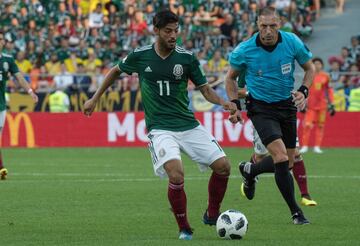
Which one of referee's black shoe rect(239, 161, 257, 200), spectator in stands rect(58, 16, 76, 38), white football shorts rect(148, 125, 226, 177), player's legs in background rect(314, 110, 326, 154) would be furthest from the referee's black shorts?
spectator in stands rect(58, 16, 76, 38)

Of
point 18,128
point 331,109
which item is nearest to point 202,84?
point 331,109

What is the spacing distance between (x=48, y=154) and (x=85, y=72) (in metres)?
6.46

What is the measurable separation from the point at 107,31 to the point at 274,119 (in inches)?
951

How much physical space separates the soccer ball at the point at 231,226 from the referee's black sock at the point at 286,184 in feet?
3.92

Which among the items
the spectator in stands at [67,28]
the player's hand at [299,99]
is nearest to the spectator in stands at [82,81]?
the spectator in stands at [67,28]

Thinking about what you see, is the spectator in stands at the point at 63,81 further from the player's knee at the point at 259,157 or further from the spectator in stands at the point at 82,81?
the player's knee at the point at 259,157

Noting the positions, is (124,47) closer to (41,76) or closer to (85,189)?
(41,76)

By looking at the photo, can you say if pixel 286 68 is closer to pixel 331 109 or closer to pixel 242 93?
pixel 242 93

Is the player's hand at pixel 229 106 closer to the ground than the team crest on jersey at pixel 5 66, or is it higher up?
higher up

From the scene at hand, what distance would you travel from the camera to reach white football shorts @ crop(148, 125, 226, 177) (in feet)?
34.6

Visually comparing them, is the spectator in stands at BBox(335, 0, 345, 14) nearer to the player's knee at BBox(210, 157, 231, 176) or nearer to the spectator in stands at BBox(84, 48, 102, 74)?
the spectator in stands at BBox(84, 48, 102, 74)

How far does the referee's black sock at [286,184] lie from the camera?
37.7 ft

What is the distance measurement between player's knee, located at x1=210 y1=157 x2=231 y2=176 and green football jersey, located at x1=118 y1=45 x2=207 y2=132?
45 cm

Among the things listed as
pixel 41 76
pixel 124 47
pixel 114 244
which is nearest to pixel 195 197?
pixel 114 244
